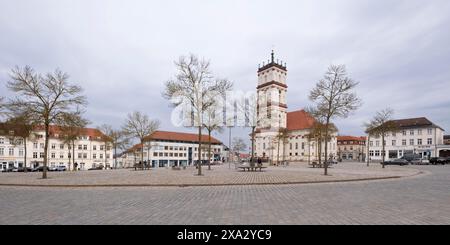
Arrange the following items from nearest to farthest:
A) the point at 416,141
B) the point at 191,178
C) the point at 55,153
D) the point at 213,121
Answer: the point at 191,178 < the point at 213,121 < the point at 416,141 < the point at 55,153

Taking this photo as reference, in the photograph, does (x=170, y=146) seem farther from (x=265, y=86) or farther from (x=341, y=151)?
(x=341, y=151)

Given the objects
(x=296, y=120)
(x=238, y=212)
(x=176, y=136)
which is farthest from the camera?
(x=176, y=136)

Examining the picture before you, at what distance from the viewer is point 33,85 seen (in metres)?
21.3

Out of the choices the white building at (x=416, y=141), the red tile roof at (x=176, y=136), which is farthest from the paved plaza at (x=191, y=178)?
the red tile roof at (x=176, y=136)

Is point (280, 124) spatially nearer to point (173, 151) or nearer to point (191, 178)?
point (173, 151)

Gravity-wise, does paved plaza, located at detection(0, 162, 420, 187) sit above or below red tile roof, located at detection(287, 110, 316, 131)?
below

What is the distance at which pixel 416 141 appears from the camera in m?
76.2

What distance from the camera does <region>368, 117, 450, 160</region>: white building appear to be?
236 ft

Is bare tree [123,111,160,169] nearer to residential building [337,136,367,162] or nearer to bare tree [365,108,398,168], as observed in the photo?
bare tree [365,108,398,168]

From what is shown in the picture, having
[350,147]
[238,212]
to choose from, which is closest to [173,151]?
[350,147]

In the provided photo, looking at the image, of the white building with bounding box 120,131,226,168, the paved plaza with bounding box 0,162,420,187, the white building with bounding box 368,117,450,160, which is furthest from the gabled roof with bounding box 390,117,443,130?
the white building with bounding box 120,131,226,168

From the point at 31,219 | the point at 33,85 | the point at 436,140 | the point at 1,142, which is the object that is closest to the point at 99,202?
the point at 31,219

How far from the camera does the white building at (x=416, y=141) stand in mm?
72062
